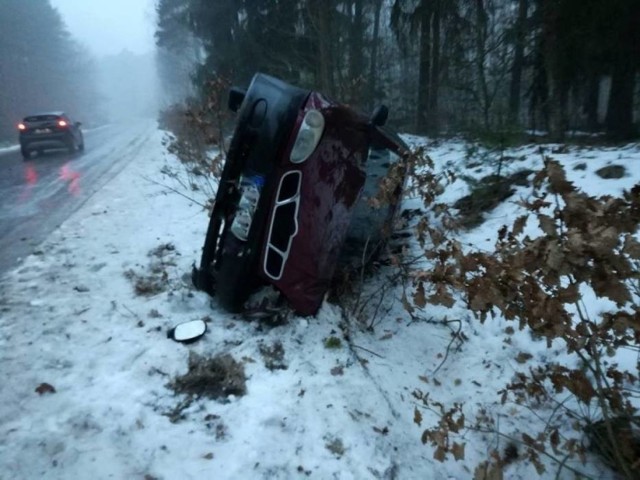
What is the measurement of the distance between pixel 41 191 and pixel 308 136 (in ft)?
25.7

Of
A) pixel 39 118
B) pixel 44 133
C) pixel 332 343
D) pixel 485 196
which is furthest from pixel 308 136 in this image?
pixel 39 118

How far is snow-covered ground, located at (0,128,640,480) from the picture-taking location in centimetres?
239

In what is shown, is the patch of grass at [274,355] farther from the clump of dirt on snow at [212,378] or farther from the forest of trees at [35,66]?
the forest of trees at [35,66]

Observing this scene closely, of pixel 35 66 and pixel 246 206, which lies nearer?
pixel 246 206

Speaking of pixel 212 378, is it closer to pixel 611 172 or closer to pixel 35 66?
pixel 611 172

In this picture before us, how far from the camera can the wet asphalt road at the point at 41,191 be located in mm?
5648

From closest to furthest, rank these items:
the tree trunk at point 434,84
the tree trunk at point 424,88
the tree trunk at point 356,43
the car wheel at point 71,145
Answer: the tree trunk at point 434,84 → the tree trunk at point 424,88 → the tree trunk at point 356,43 → the car wheel at point 71,145

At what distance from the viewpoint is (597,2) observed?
7.25 m

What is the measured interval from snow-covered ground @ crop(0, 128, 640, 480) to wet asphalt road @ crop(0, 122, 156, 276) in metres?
1.20

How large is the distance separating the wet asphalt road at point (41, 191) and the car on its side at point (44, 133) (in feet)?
1.21

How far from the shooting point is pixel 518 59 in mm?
11156

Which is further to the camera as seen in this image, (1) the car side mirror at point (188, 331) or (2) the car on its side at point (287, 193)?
(1) the car side mirror at point (188, 331)

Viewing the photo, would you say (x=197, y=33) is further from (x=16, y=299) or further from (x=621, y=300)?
(x=621, y=300)

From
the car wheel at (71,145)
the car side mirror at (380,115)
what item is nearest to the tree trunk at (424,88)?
the car side mirror at (380,115)
